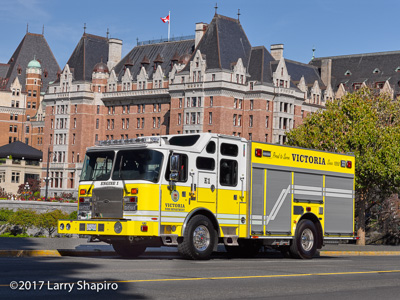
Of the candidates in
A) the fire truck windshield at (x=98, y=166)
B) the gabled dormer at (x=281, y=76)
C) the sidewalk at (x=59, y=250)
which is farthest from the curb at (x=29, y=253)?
the gabled dormer at (x=281, y=76)

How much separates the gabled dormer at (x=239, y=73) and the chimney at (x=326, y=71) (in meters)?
26.2

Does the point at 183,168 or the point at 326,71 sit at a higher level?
the point at 326,71

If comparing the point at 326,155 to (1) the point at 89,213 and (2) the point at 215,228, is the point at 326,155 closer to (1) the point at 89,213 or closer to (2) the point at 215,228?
(2) the point at 215,228

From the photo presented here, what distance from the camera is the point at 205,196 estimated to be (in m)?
21.3

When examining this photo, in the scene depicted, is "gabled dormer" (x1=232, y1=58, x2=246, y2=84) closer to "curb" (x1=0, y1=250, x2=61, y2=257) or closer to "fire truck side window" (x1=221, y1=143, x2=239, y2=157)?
"fire truck side window" (x1=221, y1=143, x2=239, y2=157)

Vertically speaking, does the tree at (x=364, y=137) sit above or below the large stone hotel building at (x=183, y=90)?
below

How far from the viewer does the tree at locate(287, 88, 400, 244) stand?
156ft

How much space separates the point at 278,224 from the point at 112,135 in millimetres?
106555

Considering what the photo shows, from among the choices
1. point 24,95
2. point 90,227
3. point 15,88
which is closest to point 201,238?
point 90,227

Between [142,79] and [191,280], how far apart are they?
4295 inches

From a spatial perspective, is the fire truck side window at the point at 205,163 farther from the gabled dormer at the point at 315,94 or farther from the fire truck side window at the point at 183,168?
the gabled dormer at the point at 315,94

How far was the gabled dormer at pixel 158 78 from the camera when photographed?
394ft

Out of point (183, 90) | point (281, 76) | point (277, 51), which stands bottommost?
point (183, 90)

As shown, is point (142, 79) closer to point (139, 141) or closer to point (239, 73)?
point (239, 73)
